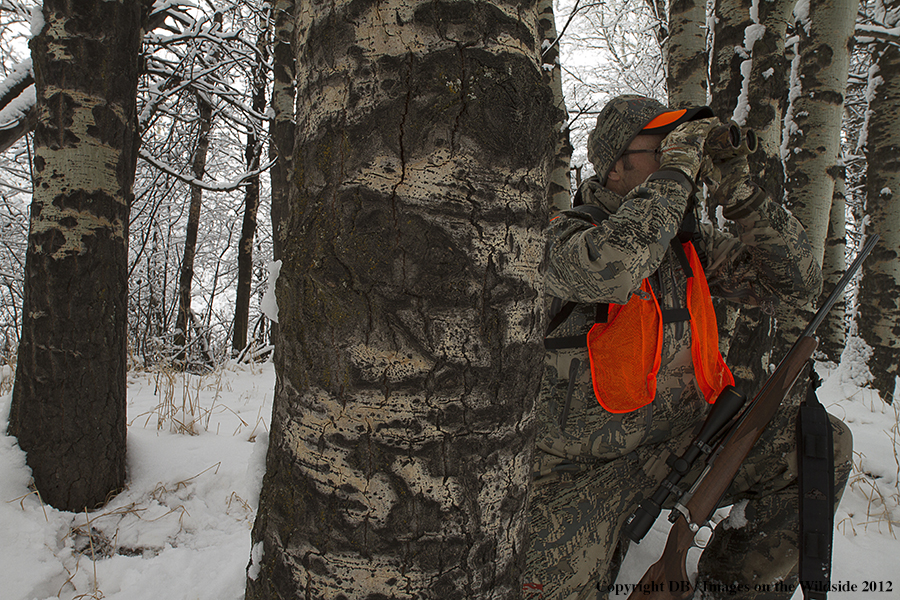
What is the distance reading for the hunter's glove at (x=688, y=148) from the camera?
5.51 ft

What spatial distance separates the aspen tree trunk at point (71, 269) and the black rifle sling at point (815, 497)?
2722mm

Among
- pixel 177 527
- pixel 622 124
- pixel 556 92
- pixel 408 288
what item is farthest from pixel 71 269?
pixel 556 92

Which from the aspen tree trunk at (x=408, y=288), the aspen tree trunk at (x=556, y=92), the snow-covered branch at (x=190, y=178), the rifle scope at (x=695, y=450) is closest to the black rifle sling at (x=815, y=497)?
the rifle scope at (x=695, y=450)

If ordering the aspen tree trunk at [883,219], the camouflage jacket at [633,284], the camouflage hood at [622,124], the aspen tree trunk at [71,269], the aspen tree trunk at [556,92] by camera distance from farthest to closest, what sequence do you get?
the aspen tree trunk at [883,219], the aspen tree trunk at [556,92], the aspen tree trunk at [71,269], the camouflage hood at [622,124], the camouflage jacket at [633,284]

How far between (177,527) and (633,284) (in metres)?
2.11

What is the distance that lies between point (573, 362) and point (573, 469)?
406 millimetres

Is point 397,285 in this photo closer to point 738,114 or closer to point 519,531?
point 519,531

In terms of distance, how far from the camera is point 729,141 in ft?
5.79

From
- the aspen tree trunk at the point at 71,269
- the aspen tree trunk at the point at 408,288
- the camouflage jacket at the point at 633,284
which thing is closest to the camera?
the aspen tree trunk at the point at 408,288

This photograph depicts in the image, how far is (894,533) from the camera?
228cm

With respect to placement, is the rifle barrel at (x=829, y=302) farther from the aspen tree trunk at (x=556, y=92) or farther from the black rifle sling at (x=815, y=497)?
the aspen tree trunk at (x=556, y=92)

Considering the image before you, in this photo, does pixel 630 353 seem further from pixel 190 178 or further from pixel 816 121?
pixel 190 178

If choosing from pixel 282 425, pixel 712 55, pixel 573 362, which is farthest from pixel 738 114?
pixel 282 425

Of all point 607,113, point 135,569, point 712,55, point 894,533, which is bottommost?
point 135,569
